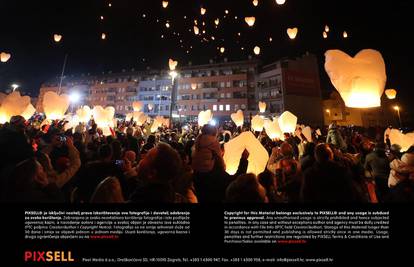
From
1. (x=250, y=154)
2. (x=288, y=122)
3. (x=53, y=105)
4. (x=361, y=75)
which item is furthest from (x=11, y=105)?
(x=361, y=75)

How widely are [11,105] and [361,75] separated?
10.7 metres

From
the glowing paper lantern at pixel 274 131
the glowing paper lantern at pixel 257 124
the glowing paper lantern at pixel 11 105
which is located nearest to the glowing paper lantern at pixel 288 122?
the glowing paper lantern at pixel 274 131

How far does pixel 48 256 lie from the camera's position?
1.99 m

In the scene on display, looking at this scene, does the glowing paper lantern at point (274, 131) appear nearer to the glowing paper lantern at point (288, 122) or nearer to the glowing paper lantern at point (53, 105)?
the glowing paper lantern at point (288, 122)

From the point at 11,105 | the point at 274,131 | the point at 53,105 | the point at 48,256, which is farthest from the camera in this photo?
the point at 274,131

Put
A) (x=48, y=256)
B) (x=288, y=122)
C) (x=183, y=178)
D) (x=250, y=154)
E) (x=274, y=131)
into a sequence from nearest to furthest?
1. (x=48, y=256)
2. (x=183, y=178)
3. (x=250, y=154)
4. (x=288, y=122)
5. (x=274, y=131)

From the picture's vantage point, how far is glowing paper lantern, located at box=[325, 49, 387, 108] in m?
3.50

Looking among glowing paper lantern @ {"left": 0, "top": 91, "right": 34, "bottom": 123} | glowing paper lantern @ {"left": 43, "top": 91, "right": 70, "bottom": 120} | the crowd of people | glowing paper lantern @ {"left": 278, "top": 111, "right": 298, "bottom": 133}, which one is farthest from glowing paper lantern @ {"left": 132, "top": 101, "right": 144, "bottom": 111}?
the crowd of people

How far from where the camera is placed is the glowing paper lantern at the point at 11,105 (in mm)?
8219

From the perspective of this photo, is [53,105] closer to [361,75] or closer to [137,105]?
[137,105]

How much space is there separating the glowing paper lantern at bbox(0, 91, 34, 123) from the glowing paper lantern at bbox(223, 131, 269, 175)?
28.0ft

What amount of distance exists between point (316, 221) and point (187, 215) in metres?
1.11

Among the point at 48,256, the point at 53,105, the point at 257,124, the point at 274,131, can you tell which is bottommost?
the point at 48,256

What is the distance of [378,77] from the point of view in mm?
3525
